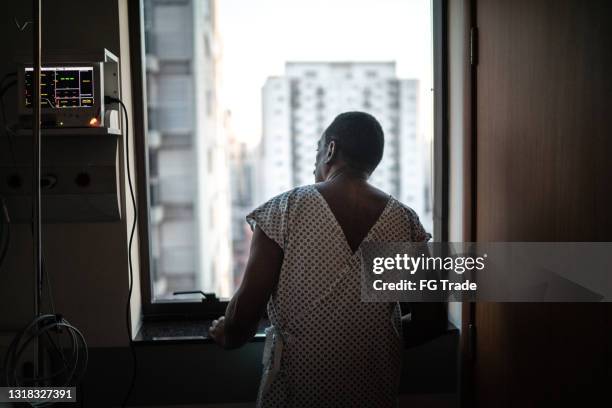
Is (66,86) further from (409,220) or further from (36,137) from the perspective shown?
(409,220)

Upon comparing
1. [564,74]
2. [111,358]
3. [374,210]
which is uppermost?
[564,74]

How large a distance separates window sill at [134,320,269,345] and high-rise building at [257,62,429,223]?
0.52 m

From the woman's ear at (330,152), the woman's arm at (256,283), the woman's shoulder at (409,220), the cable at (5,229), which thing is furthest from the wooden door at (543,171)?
the cable at (5,229)

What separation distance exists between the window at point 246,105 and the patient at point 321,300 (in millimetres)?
662

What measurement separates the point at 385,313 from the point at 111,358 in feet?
3.37

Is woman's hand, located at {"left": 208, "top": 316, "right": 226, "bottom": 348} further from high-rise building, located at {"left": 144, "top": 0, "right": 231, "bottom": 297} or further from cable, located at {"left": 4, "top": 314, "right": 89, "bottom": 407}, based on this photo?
high-rise building, located at {"left": 144, "top": 0, "right": 231, "bottom": 297}

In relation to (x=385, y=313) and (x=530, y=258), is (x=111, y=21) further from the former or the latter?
(x=530, y=258)

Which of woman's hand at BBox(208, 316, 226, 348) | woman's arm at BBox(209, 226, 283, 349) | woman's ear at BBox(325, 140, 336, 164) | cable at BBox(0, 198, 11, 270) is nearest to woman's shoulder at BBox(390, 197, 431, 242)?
woman's ear at BBox(325, 140, 336, 164)

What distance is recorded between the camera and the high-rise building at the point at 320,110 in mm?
2146

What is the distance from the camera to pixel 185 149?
6.96 ft

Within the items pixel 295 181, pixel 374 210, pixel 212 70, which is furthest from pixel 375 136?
pixel 212 70

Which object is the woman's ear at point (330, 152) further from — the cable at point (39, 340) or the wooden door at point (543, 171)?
the cable at point (39, 340)

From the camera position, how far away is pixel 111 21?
73.4 inches

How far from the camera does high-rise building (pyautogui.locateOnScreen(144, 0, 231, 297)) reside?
2092mm
